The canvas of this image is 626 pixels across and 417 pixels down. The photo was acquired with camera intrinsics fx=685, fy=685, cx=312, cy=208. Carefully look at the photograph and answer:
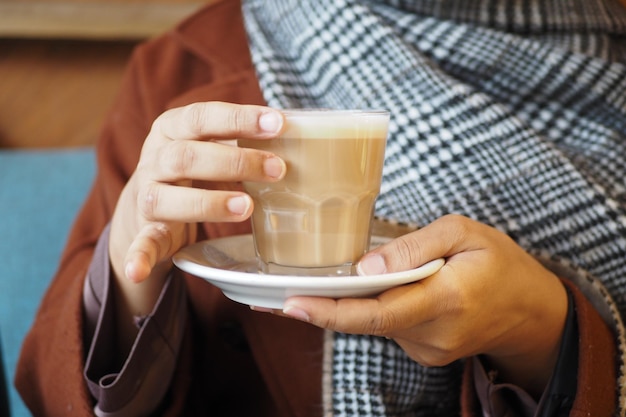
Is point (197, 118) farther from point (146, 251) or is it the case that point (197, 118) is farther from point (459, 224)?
point (459, 224)

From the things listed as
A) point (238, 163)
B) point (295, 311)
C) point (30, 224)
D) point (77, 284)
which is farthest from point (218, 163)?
point (30, 224)

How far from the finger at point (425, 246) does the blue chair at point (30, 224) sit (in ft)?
2.18

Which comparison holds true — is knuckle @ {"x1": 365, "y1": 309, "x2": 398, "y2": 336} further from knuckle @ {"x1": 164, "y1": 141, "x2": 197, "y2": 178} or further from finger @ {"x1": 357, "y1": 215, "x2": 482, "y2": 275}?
knuckle @ {"x1": 164, "y1": 141, "x2": 197, "y2": 178}

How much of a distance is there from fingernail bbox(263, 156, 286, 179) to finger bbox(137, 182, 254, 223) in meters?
0.02

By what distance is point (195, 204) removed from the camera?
49 cm

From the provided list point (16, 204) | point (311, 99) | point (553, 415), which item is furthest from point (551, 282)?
point (16, 204)

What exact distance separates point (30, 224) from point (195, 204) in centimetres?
69

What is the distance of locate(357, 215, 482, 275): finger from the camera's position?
505mm

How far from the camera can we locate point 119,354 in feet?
2.40

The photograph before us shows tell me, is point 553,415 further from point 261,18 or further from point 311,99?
point 261,18

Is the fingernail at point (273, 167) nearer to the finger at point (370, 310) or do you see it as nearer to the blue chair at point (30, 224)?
the finger at point (370, 310)

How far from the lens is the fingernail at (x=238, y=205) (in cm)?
48

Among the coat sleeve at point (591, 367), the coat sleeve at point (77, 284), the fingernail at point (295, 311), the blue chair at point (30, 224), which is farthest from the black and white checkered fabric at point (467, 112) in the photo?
the blue chair at point (30, 224)

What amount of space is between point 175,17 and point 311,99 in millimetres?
667
